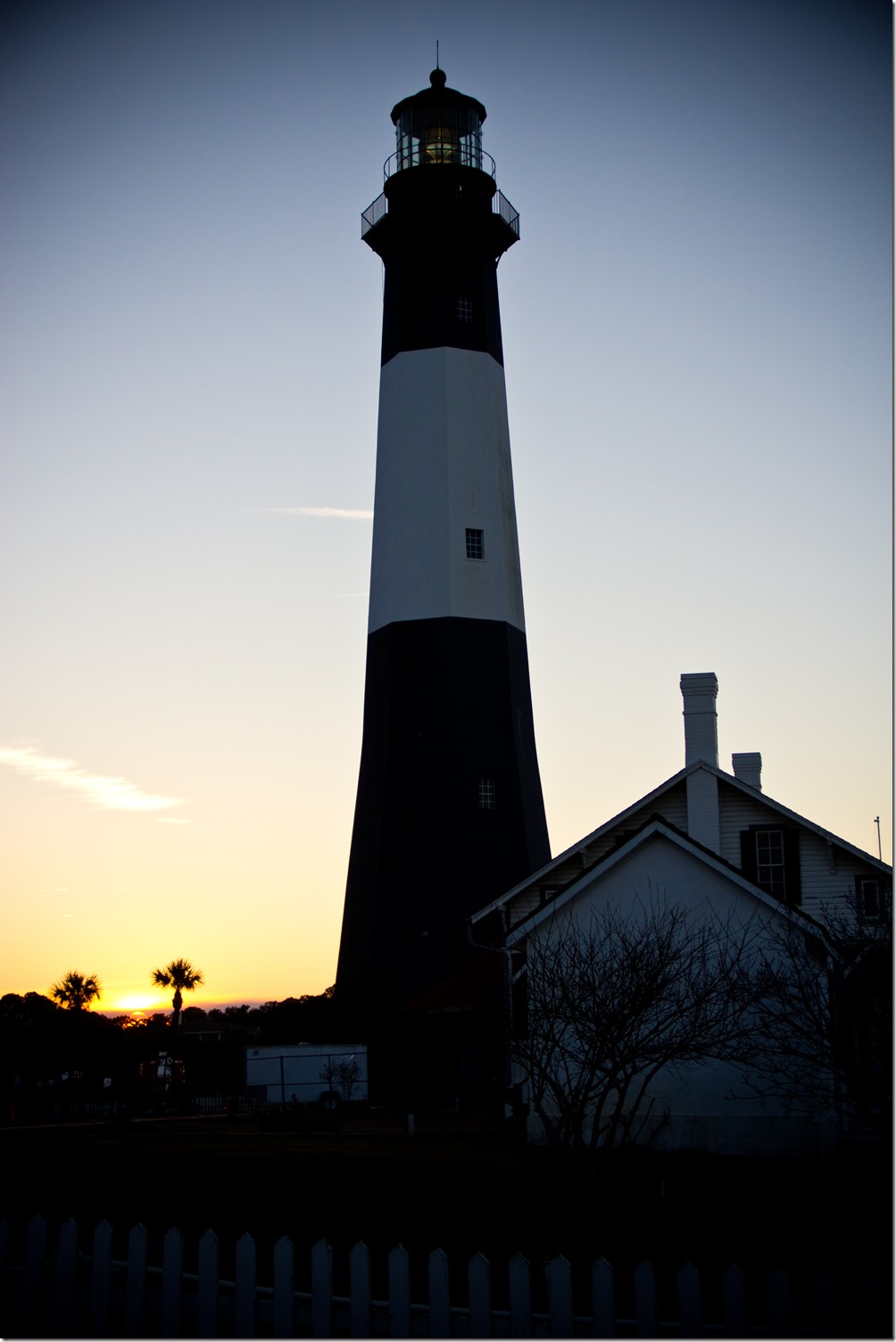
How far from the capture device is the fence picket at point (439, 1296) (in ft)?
26.8

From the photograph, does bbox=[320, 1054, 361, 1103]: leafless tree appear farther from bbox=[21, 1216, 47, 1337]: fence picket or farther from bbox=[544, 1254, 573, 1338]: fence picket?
bbox=[544, 1254, 573, 1338]: fence picket

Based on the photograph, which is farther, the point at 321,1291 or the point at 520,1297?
the point at 321,1291

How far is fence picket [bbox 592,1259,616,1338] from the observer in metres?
8.00

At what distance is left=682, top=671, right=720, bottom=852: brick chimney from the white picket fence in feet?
55.4

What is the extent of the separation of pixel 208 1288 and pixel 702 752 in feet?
64.0

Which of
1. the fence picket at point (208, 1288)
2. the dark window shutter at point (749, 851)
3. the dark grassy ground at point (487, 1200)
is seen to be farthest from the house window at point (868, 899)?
the fence picket at point (208, 1288)

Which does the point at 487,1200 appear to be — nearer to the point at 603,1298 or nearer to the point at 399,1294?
the point at 399,1294

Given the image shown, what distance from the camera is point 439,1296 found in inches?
323

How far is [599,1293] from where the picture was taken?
803 cm

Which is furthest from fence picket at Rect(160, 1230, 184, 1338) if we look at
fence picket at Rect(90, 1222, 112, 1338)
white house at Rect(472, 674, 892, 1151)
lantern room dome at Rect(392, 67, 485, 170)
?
lantern room dome at Rect(392, 67, 485, 170)

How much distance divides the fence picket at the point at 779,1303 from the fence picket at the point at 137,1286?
4.18 metres

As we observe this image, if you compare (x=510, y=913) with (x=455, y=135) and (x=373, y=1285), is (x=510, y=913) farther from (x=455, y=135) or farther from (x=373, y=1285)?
(x=455, y=135)

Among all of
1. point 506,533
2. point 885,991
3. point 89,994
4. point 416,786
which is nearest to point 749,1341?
point 885,991

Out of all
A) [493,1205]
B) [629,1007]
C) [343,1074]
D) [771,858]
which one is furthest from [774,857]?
[343,1074]
